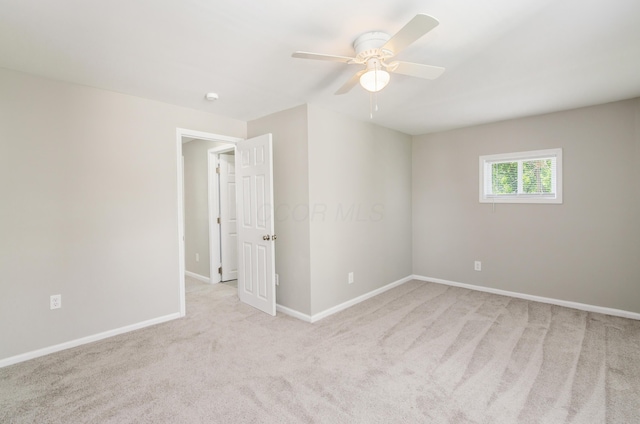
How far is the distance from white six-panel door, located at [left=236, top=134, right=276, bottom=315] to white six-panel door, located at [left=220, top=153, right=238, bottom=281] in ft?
3.56

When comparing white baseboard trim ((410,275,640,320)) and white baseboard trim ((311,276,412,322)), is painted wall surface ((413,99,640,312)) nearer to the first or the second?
white baseboard trim ((410,275,640,320))

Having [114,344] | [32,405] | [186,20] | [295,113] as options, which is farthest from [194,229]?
[186,20]

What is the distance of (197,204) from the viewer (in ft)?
16.5

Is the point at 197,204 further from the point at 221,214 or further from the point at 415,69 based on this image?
the point at 415,69

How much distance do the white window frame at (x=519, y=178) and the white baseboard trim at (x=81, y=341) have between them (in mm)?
4187

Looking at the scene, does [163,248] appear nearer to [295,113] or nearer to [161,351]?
[161,351]

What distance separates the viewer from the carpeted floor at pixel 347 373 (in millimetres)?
1847

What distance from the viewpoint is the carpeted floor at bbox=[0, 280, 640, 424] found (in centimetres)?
185

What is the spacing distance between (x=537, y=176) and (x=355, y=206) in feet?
7.60

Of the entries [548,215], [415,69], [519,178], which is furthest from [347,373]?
[519,178]

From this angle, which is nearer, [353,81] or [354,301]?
[353,81]

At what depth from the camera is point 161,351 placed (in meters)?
2.60

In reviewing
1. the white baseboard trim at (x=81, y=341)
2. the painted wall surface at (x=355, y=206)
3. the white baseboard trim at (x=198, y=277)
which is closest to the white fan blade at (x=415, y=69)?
the painted wall surface at (x=355, y=206)

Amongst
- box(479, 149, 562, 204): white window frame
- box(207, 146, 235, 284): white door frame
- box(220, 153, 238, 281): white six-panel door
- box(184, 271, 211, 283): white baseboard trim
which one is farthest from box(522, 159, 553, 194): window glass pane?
box(184, 271, 211, 283): white baseboard trim
